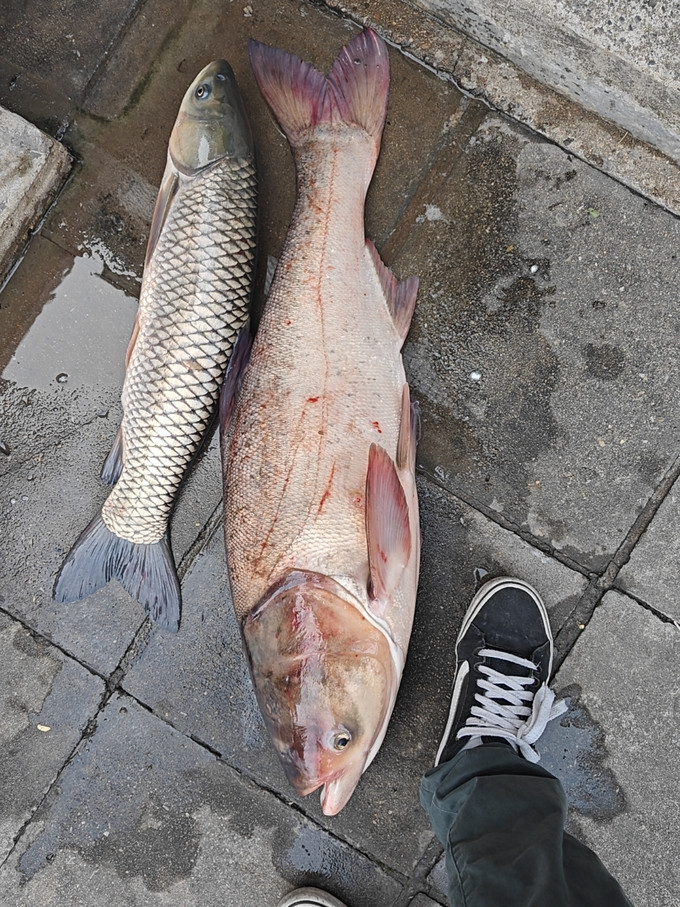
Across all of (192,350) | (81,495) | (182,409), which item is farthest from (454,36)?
(81,495)

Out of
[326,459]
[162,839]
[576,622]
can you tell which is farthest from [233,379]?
[162,839]

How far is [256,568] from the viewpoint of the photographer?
2590mm

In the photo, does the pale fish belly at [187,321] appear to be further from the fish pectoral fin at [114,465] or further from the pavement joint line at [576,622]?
the pavement joint line at [576,622]

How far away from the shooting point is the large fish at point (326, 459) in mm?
2471

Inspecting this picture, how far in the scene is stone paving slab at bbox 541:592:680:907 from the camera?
9.98 ft

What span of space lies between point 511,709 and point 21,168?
3.38m

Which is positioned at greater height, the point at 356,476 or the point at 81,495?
the point at 356,476

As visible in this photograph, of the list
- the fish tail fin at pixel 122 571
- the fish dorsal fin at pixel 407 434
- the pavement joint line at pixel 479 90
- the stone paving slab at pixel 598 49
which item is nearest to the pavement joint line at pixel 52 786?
the fish tail fin at pixel 122 571

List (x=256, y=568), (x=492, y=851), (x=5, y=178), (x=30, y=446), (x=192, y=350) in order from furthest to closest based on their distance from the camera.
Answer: (x=30, y=446) < (x=5, y=178) < (x=192, y=350) < (x=256, y=568) < (x=492, y=851)

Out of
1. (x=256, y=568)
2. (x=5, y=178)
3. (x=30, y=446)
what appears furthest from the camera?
(x=30, y=446)

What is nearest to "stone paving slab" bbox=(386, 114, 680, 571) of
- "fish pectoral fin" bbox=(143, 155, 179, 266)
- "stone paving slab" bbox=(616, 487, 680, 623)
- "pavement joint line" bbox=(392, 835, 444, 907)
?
"stone paving slab" bbox=(616, 487, 680, 623)

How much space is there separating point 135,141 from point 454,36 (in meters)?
1.60

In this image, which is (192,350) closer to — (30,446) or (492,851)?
(30,446)

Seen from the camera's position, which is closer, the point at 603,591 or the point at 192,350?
the point at 192,350
